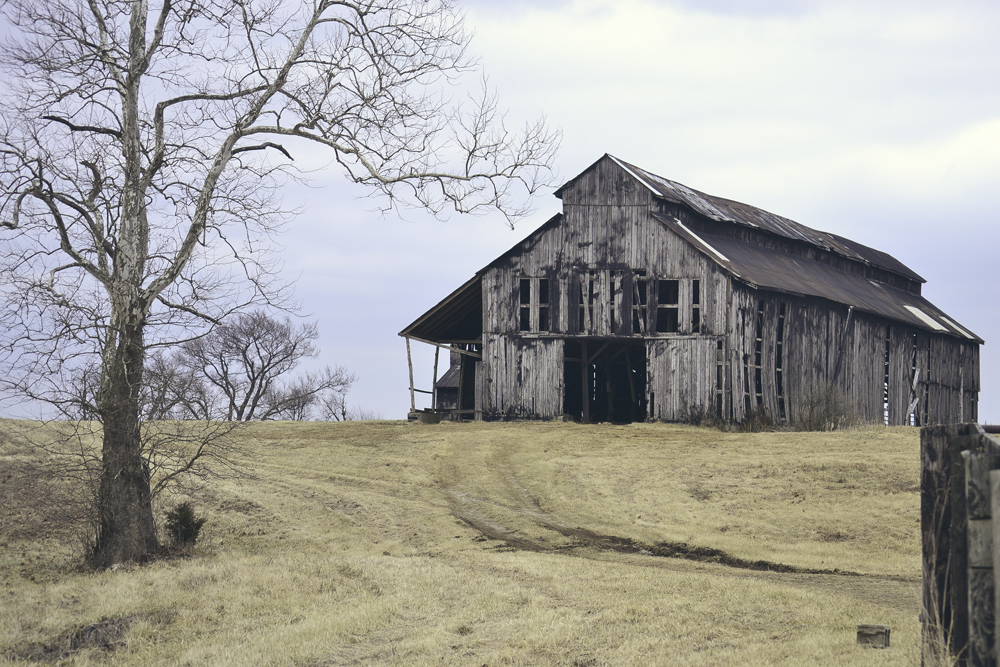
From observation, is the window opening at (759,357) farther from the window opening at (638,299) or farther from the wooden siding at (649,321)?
the window opening at (638,299)

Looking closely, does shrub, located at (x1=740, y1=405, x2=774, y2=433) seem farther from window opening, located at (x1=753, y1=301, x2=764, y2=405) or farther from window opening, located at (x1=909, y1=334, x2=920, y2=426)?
window opening, located at (x1=909, y1=334, x2=920, y2=426)

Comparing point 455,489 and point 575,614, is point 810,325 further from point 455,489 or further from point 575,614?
point 575,614

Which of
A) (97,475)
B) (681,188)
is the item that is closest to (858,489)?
(97,475)

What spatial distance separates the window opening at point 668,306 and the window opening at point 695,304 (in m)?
0.51

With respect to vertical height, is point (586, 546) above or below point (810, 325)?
below

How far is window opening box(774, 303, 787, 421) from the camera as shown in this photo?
33.4 m

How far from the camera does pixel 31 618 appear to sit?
42.5ft

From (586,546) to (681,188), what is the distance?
2409 cm

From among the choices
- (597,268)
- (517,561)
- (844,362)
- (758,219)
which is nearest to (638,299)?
(597,268)

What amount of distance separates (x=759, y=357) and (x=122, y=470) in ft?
74.3

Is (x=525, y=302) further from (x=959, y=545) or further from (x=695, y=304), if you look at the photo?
(x=959, y=545)

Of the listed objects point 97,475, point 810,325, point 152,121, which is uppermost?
point 152,121

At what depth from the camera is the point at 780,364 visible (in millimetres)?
33781

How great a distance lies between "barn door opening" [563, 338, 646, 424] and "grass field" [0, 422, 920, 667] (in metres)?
5.33
